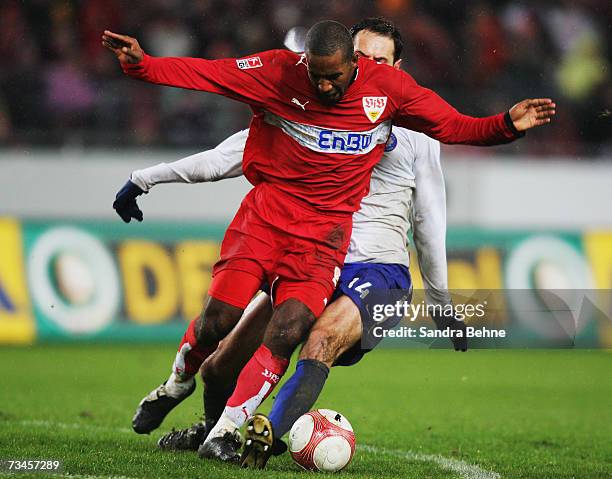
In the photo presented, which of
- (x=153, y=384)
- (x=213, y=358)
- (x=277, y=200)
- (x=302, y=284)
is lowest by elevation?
(x=153, y=384)

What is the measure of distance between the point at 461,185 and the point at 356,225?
8075 millimetres

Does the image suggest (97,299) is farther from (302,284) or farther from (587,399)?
(302,284)

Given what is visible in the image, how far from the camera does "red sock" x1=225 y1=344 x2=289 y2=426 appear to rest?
533 centimetres

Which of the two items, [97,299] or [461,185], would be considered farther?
[461,185]

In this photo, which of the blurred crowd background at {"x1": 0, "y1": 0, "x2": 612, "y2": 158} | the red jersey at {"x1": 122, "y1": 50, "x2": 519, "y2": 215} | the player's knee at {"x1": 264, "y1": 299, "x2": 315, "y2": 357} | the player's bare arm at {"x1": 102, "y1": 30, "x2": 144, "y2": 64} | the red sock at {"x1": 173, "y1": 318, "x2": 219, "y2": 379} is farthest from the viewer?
the blurred crowd background at {"x1": 0, "y1": 0, "x2": 612, "y2": 158}

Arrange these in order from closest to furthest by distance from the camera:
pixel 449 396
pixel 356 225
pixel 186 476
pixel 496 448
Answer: pixel 186 476 < pixel 356 225 < pixel 496 448 < pixel 449 396

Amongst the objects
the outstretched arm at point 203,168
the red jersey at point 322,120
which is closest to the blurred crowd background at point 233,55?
the outstretched arm at point 203,168

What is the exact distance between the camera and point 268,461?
221 inches

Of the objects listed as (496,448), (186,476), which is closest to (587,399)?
(496,448)

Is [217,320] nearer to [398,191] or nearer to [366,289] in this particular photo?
[366,289]

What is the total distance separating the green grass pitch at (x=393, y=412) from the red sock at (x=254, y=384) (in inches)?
10.7

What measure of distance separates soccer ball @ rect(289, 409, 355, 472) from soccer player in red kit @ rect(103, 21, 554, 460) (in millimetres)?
252

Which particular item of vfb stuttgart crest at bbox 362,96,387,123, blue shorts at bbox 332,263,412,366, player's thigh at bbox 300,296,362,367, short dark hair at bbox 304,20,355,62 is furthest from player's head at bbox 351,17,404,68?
player's thigh at bbox 300,296,362,367

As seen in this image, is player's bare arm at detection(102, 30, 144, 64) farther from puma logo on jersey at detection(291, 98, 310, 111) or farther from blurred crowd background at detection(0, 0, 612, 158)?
blurred crowd background at detection(0, 0, 612, 158)
